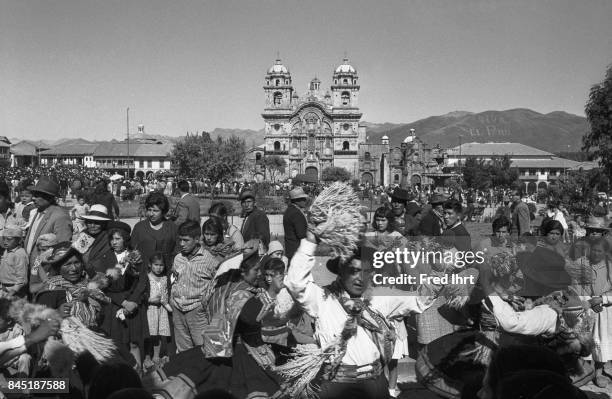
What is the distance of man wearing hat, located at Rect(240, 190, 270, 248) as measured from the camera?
26.1ft

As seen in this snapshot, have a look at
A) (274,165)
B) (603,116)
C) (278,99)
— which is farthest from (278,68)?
(603,116)

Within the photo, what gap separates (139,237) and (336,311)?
4.00 metres

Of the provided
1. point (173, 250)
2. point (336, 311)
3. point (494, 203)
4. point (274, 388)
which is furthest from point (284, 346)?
point (494, 203)

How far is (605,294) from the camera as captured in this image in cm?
585

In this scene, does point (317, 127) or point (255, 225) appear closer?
point (255, 225)

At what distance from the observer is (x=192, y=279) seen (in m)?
5.80

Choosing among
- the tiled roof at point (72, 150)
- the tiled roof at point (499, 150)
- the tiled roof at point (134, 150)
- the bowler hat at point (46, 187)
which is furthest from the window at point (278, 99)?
the bowler hat at point (46, 187)

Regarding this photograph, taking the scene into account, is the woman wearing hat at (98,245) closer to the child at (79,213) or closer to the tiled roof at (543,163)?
the child at (79,213)

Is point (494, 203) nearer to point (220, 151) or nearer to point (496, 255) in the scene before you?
point (220, 151)

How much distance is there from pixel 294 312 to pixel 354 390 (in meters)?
0.74

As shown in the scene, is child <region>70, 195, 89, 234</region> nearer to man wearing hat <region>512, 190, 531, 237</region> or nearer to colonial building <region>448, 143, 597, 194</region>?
man wearing hat <region>512, 190, 531, 237</region>

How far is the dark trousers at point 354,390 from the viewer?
369 centimetres

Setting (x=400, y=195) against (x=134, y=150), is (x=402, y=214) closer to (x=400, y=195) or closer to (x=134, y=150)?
(x=400, y=195)

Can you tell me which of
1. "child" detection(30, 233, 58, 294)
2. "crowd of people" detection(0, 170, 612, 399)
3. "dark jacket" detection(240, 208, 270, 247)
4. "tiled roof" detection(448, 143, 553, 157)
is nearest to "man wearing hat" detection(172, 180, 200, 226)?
"dark jacket" detection(240, 208, 270, 247)
